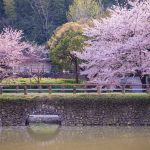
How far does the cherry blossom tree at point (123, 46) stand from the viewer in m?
27.6

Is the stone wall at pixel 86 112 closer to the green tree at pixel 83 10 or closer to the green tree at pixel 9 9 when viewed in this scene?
the green tree at pixel 83 10

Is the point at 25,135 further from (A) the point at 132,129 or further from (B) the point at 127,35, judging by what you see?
(B) the point at 127,35

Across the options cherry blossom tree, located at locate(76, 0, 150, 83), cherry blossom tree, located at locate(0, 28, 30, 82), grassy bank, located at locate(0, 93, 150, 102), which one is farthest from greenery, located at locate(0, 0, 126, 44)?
grassy bank, located at locate(0, 93, 150, 102)

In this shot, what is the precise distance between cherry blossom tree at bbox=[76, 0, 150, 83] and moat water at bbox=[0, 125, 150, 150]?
5101mm

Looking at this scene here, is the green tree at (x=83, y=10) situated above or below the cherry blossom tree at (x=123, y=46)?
above

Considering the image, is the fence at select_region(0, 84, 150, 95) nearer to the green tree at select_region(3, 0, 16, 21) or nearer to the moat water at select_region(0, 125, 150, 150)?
the moat water at select_region(0, 125, 150, 150)

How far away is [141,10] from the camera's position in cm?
2838

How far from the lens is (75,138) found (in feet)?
69.8

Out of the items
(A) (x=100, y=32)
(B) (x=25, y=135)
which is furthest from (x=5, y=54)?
(B) (x=25, y=135)

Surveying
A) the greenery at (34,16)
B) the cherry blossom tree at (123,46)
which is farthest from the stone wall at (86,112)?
the greenery at (34,16)

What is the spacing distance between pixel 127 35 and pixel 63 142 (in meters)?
10.5

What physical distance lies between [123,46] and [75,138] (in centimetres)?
843

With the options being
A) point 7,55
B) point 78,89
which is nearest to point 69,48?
point 7,55

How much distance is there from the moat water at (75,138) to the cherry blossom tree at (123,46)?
16.7ft
